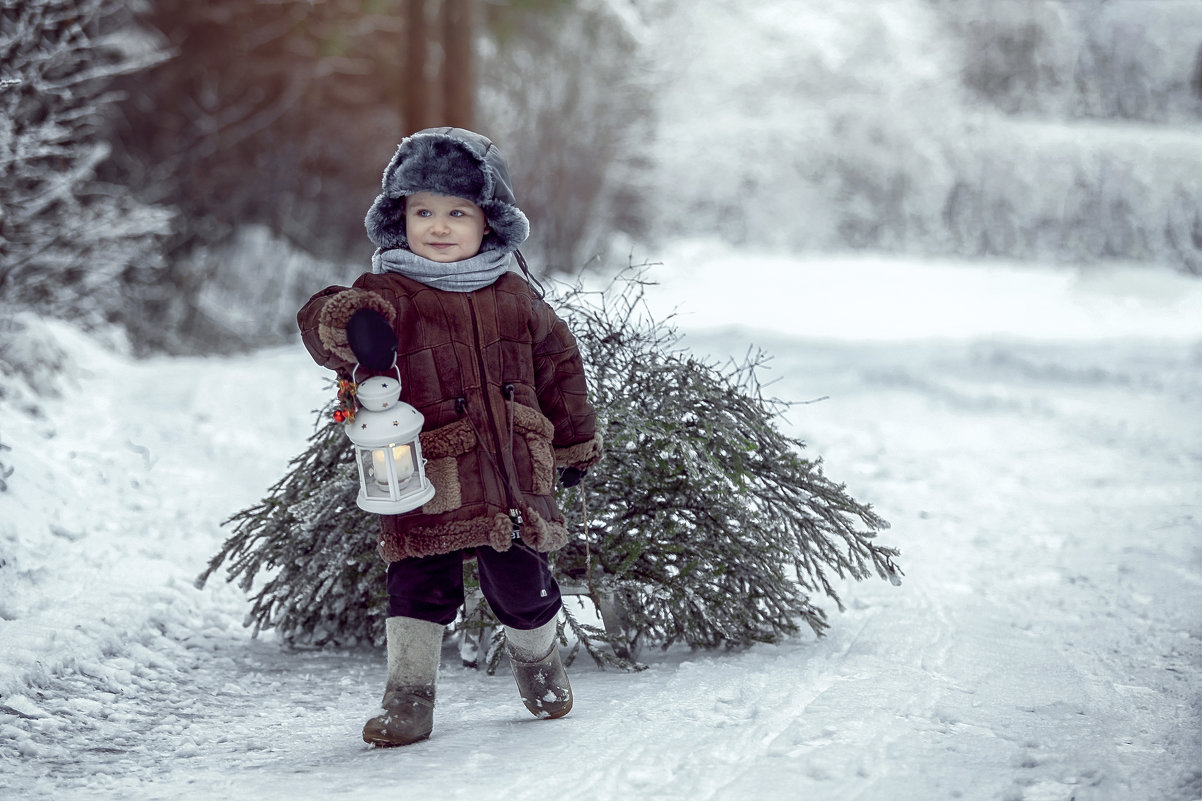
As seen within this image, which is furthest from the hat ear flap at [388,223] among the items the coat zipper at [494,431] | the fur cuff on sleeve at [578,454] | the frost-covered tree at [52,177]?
the frost-covered tree at [52,177]

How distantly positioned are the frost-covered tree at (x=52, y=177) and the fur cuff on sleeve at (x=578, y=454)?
12.4ft

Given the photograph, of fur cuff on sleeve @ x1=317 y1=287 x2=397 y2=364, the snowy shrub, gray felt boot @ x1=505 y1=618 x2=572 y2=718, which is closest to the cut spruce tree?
gray felt boot @ x1=505 y1=618 x2=572 y2=718

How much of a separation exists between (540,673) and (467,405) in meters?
0.73

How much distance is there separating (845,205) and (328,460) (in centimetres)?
1976

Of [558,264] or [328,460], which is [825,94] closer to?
[558,264]

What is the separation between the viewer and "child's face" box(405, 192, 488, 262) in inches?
110

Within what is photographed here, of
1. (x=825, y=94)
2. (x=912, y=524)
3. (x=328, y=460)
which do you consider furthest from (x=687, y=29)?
(x=328, y=460)

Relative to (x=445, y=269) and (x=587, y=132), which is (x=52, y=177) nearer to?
(x=445, y=269)

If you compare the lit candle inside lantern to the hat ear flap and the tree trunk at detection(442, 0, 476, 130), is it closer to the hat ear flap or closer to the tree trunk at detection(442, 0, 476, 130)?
the hat ear flap

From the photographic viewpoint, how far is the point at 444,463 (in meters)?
2.72

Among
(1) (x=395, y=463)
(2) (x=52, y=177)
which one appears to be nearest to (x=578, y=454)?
(1) (x=395, y=463)

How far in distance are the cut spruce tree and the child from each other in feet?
1.55

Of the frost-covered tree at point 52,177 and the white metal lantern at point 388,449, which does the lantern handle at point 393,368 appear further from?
the frost-covered tree at point 52,177

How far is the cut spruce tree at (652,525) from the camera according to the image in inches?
134
